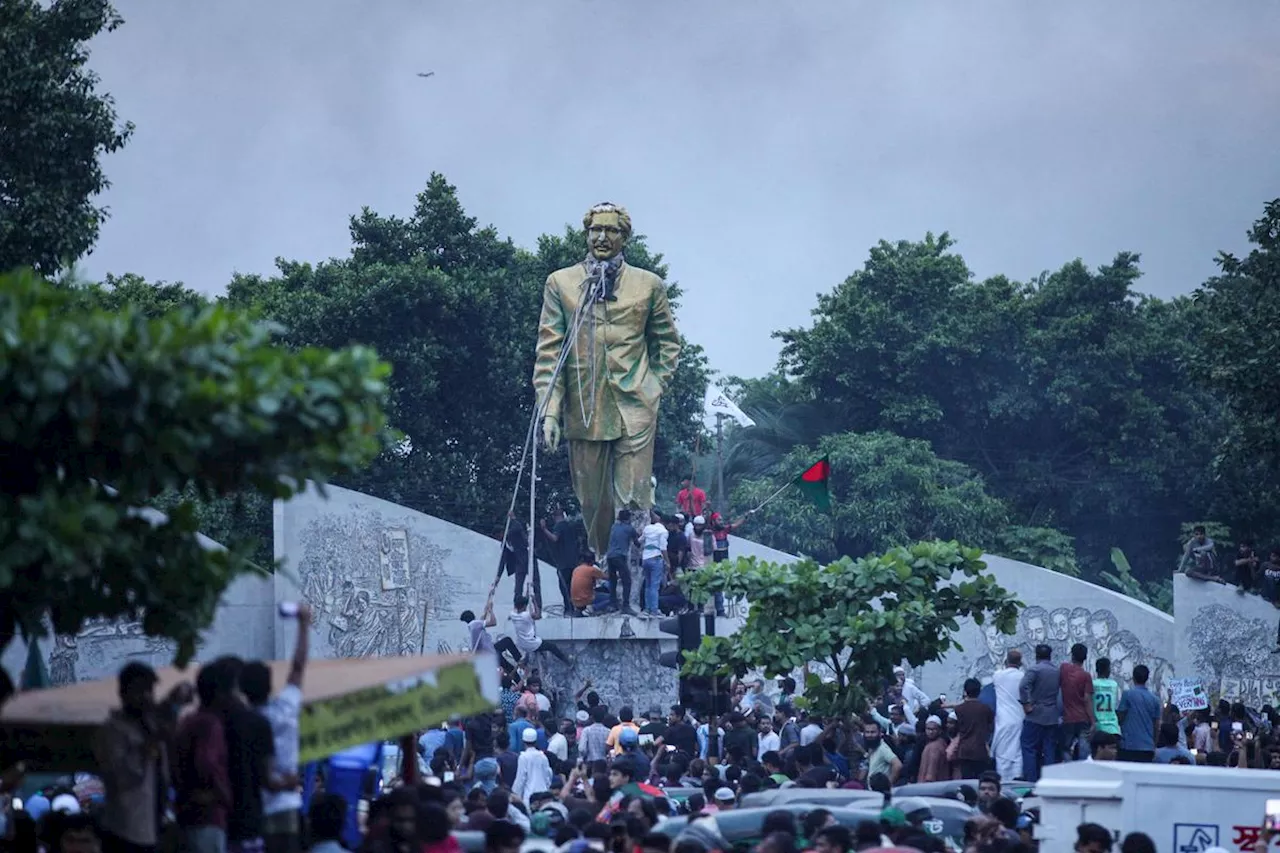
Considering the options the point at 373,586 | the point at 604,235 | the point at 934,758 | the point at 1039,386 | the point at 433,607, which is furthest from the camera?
the point at 1039,386

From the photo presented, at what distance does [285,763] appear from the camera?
26.1 ft

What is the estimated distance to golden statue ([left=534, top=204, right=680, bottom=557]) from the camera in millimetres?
23781

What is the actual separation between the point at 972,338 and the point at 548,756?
26.2 meters

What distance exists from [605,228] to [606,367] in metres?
1.65

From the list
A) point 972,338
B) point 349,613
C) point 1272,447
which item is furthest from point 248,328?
point 972,338

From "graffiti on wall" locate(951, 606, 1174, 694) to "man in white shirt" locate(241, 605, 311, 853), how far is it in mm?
22145

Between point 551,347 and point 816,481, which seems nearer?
point 816,481

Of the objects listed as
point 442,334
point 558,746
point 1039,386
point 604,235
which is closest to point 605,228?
point 604,235

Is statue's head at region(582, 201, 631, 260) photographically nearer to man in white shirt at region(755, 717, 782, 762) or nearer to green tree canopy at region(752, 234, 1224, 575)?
man in white shirt at region(755, 717, 782, 762)

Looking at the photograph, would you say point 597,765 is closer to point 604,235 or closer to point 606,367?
point 606,367

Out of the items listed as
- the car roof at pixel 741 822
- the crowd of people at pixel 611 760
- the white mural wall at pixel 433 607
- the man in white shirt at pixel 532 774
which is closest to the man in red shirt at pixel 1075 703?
the crowd of people at pixel 611 760

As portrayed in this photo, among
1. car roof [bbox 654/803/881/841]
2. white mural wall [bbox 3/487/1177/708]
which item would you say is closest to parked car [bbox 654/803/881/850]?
car roof [bbox 654/803/881/841]

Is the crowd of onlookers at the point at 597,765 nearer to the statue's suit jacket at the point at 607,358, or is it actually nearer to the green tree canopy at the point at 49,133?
the statue's suit jacket at the point at 607,358

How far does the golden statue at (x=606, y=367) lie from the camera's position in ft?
78.0
